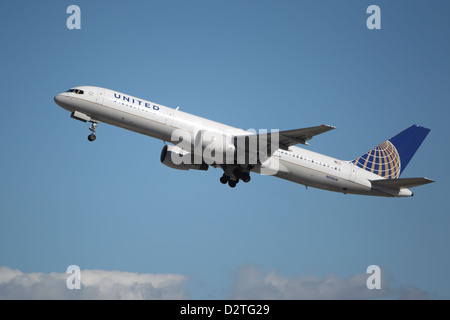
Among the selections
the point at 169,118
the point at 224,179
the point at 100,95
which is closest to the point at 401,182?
the point at 224,179

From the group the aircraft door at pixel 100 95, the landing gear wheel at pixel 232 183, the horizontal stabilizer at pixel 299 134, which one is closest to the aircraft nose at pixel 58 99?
the aircraft door at pixel 100 95

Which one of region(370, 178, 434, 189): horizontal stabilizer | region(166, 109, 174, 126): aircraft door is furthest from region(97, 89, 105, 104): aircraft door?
region(370, 178, 434, 189): horizontal stabilizer

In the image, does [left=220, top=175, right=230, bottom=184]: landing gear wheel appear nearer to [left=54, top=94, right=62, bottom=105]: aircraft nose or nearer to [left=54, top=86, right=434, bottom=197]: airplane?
[left=54, top=86, right=434, bottom=197]: airplane

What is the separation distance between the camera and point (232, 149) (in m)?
37.2

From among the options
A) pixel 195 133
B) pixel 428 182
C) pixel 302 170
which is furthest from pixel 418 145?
pixel 195 133

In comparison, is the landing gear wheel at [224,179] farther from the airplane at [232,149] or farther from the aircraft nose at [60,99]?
the aircraft nose at [60,99]

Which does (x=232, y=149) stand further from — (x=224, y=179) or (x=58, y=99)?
(x=58, y=99)

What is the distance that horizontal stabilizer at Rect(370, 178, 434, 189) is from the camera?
3741cm

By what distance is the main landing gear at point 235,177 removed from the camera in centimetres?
4012

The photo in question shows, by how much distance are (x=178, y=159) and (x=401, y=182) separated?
1647 centimetres

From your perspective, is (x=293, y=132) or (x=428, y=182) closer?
(x=293, y=132)

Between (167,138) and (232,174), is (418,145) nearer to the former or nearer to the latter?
(232,174)
